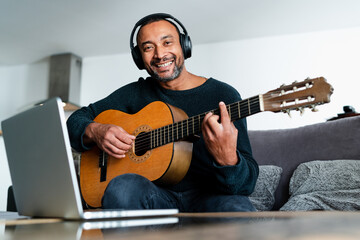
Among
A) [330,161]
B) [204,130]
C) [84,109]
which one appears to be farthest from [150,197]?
[330,161]

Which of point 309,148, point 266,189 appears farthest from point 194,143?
point 309,148

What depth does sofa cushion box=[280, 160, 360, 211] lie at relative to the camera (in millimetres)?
1546

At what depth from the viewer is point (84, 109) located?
161 centimetres

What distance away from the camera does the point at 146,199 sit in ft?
3.36

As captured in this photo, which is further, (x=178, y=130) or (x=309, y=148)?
(x=309, y=148)

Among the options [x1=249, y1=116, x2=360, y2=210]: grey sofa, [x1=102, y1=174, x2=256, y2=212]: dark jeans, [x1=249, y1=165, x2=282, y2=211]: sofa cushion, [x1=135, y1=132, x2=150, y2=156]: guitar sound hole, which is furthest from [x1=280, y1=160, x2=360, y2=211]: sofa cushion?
[x1=135, y1=132, x2=150, y2=156]: guitar sound hole

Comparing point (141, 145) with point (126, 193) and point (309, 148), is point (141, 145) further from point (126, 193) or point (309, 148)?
point (309, 148)

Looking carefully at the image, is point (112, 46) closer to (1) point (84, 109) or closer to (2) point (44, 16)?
(2) point (44, 16)

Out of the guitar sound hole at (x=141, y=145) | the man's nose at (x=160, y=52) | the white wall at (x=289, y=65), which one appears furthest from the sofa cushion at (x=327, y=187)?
the white wall at (x=289, y=65)

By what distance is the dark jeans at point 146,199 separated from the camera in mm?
968

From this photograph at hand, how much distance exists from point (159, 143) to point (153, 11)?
2572mm

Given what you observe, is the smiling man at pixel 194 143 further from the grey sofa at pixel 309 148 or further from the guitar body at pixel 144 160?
the grey sofa at pixel 309 148

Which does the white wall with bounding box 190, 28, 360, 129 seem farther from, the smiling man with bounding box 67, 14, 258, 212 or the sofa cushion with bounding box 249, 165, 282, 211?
the smiling man with bounding box 67, 14, 258, 212

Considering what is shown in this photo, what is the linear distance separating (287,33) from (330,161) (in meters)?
2.39
